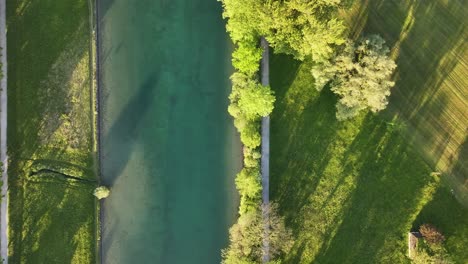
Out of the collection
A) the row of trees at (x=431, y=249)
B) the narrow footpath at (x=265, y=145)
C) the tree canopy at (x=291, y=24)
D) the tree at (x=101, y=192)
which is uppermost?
the tree canopy at (x=291, y=24)

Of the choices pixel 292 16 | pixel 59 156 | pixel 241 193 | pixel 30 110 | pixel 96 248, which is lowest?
pixel 96 248

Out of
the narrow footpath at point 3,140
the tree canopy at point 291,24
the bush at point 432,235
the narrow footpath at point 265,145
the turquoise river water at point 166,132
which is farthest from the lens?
the turquoise river water at point 166,132

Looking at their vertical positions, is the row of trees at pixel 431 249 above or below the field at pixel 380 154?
below

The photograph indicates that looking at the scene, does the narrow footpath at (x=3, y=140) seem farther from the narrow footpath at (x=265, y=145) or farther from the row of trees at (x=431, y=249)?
the row of trees at (x=431, y=249)

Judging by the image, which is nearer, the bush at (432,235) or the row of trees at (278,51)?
the row of trees at (278,51)

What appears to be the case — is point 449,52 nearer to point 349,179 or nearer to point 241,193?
point 349,179

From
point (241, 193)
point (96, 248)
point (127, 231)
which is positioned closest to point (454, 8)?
point (241, 193)

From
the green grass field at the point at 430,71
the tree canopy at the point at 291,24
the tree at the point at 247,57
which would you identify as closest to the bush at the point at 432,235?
the green grass field at the point at 430,71
